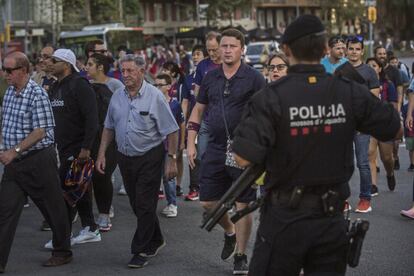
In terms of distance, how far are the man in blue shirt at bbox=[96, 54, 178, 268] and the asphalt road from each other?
1.20ft

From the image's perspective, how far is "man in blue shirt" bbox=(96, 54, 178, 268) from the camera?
23.6 feet

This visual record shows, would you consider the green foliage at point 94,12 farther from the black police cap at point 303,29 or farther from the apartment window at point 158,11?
the black police cap at point 303,29

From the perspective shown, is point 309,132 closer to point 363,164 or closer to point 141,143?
point 141,143

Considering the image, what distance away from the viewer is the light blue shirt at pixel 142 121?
7203mm

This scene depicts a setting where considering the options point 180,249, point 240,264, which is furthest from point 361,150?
point 240,264

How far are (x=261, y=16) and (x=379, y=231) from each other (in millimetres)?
95717

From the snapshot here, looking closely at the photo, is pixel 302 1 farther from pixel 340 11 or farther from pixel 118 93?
pixel 118 93

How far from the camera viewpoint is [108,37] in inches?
2015

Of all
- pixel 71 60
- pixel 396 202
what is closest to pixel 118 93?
pixel 71 60

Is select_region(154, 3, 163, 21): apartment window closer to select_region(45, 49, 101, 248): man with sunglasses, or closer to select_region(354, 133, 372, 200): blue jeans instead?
select_region(354, 133, 372, 200): blue jeans

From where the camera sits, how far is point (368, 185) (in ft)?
30.2

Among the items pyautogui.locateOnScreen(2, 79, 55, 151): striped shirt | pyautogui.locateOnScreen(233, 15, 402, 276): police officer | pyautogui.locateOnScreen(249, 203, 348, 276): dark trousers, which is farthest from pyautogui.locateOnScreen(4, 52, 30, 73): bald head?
pyautogui.locateOnScreen(249, 203, 348, 276): dark trousers

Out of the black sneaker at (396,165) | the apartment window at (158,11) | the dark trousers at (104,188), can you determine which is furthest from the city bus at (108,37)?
the dark trousers at (104,188)

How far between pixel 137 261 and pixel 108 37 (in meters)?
44.8
